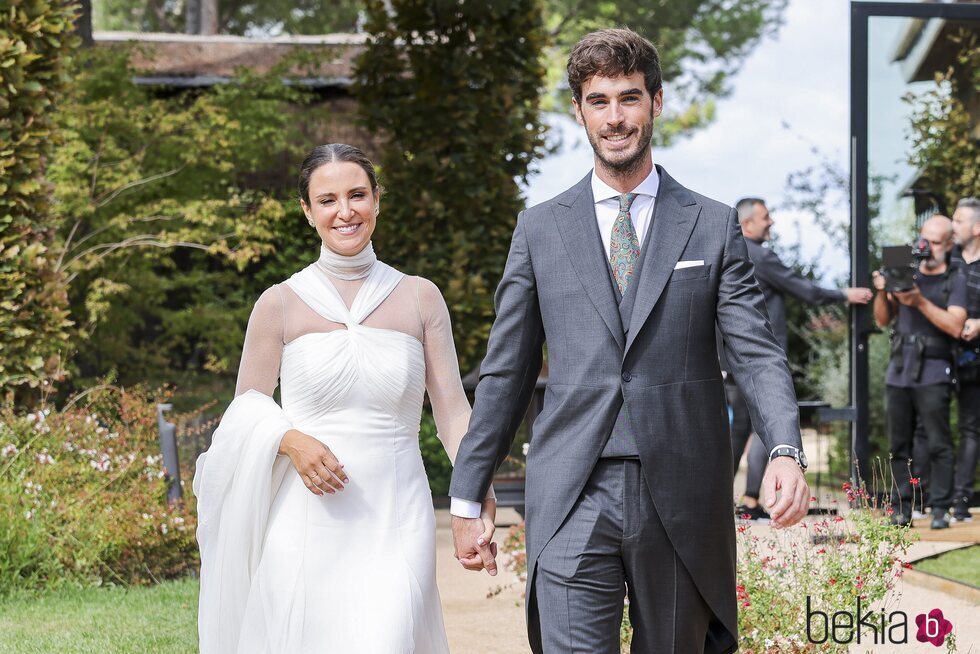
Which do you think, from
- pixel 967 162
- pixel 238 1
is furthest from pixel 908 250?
pixel 238 1

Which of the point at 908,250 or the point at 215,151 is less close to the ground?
the point at 215,151

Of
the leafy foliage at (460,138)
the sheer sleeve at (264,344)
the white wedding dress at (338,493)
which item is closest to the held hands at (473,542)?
the white wedding dress at (338,493)

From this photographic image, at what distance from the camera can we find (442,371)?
13.4ft

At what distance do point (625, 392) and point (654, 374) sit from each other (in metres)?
0.09

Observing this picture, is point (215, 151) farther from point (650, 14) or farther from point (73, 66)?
point (650, 14)

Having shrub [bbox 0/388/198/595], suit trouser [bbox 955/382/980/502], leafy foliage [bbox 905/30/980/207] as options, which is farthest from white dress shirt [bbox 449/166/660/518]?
leafy foliage [bbox 905/30/980/207]

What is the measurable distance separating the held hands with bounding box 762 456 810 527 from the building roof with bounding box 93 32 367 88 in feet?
43.5

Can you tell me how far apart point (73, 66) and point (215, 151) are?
1689mm

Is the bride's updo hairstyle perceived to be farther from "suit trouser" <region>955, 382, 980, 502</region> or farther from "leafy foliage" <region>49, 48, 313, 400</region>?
"leafy foliage" <region>49, 48, 313, 400</region>

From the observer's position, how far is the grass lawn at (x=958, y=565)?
7.70 meters

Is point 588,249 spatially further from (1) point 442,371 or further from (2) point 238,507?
(2) point 238,507

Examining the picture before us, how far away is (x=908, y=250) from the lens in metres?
8.80

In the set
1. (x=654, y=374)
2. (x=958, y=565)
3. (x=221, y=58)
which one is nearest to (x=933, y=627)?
(x=958, y=565)

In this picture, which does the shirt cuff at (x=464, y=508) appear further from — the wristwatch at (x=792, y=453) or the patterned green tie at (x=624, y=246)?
the wristwatch at (x=792, y=453)
